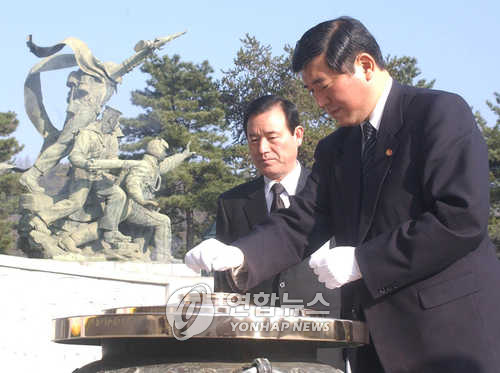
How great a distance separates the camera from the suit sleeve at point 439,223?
160cm

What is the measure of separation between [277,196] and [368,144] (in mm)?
1264

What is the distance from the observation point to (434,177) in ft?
5.50

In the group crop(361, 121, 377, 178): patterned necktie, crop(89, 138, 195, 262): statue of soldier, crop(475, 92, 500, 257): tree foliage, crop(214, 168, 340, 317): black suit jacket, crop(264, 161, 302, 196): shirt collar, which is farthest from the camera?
crop(475, 92, 500, 257): tree foliage

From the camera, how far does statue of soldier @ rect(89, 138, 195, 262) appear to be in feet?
58.7

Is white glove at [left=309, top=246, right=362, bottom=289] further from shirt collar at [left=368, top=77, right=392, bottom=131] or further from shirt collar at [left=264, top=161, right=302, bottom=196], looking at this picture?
shirt collar at [left=264, top=161, right=302, bottom=196]

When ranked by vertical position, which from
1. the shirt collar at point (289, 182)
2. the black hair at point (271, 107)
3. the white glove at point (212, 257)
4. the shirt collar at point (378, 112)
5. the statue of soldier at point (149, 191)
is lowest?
the white glove at point (212, 257)

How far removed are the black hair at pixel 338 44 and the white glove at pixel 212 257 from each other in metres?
0.56

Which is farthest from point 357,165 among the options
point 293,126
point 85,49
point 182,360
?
point 85,49

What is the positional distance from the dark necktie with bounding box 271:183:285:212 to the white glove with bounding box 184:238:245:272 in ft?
4.26

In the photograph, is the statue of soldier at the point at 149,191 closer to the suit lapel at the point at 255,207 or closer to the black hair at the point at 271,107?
the black hair at the point at 271,107

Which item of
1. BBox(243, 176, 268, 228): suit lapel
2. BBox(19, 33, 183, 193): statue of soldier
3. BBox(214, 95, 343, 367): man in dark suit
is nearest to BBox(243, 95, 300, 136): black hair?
BBox(214, 95, 343, 367): man in dark suit

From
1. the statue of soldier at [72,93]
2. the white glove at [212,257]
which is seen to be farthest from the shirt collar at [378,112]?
the statue of soldier at [72,93]
